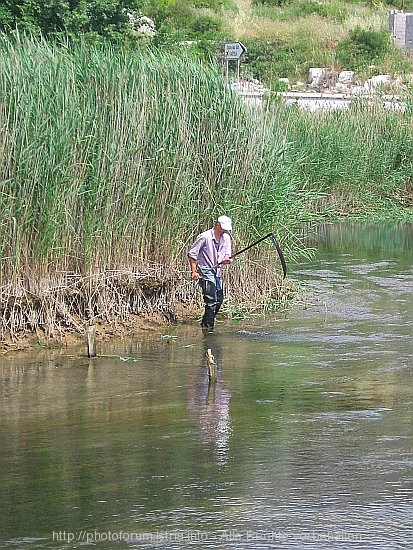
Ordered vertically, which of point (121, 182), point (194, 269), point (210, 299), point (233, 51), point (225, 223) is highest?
point (233, 51)

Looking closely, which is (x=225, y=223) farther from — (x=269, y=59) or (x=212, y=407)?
(x=269, y=59)

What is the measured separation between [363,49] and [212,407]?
131ft

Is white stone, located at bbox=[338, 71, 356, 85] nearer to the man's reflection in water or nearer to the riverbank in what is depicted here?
the riverbank

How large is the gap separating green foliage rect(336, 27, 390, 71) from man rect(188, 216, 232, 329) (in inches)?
1373

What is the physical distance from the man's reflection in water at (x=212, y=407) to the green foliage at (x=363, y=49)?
36800mm

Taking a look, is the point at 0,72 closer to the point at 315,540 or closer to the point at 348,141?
the point at 315,540

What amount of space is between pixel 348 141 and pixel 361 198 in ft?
5.22

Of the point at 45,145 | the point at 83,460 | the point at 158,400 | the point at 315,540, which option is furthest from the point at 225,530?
the point at 45,145

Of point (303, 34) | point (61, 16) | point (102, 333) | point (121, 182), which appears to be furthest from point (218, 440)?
point (303, 34)

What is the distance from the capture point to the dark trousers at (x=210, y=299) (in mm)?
13117

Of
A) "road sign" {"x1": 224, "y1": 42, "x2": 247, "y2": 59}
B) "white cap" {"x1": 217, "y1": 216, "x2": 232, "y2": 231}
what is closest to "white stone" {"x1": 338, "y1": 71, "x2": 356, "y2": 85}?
"road sign" {"x1": 224, "y1": 42, "x2": 247, "y2": 59}

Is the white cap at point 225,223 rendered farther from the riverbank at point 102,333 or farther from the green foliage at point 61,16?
the green foliage at point 61,16

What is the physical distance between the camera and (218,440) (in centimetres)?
855

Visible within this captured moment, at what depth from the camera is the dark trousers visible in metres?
13.1
